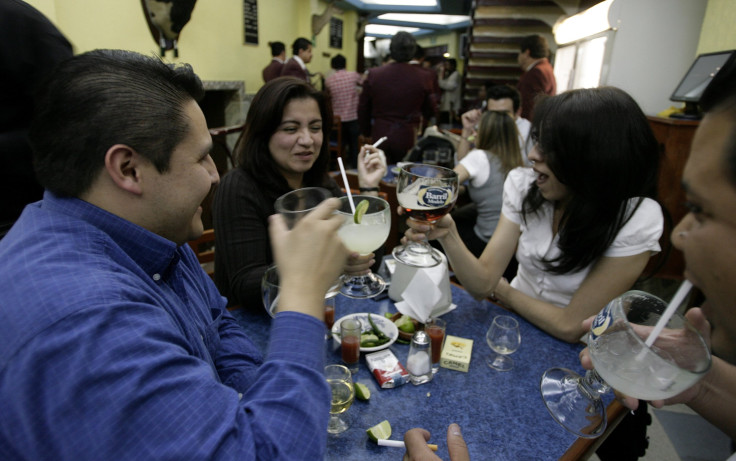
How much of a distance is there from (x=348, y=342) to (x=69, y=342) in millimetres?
755

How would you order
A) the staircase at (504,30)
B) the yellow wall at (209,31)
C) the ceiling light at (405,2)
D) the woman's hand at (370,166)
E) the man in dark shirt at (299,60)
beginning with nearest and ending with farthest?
the woman's hand at (370,166)
the yellow wall at (209,31)
the man in dark shirt at (299,60)
the staircase at (504,30)
the ceiling light at (405,2)

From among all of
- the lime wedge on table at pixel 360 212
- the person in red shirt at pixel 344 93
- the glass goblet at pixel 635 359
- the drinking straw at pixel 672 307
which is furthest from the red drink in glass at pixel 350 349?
the person in red shirt at pixel 344 93

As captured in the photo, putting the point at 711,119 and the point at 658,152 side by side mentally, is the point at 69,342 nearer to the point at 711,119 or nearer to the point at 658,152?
the point at 711,119

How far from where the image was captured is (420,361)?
118 cm

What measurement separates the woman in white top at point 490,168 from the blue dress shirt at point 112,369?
262 centimetres

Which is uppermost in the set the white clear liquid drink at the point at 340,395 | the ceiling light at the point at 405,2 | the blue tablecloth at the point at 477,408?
the ceiling light at the point at 405,2

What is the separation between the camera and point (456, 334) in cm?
145

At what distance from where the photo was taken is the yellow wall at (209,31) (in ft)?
12.8

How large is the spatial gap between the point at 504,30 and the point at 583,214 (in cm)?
681

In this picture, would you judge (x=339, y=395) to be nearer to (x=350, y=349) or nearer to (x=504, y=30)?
(x=350, y=349)

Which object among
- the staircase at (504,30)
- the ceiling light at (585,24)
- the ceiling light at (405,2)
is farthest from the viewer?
the ceiling light at (405,2)

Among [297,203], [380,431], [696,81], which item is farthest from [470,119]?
[380,431]

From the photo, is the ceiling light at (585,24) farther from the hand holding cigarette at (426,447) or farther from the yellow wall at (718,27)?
the hand holding cigarette at (426,447)

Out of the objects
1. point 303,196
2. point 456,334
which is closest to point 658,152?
point 456,334
